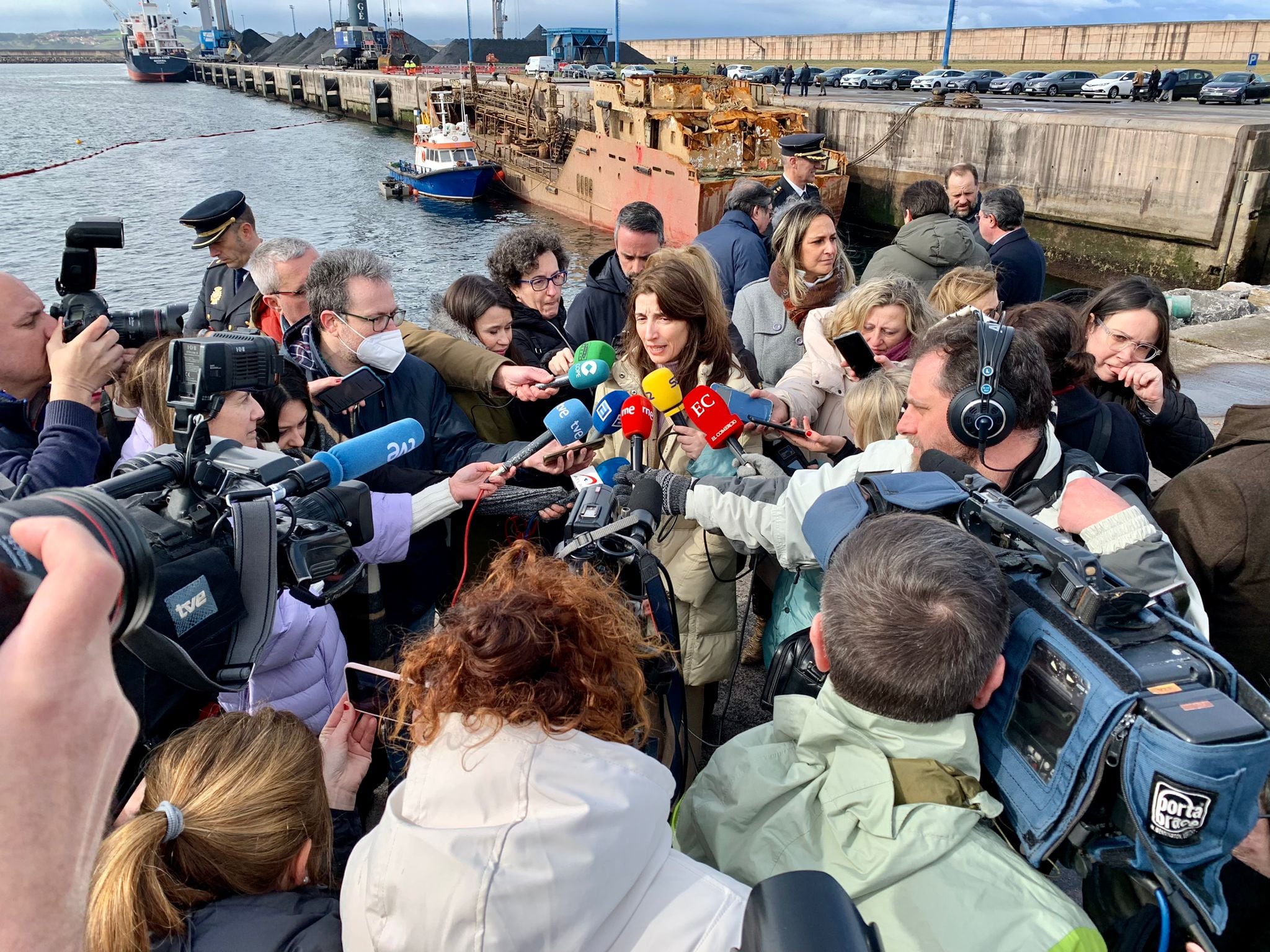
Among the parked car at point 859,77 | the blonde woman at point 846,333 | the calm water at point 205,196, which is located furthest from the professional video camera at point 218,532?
the parked car at point 859,77

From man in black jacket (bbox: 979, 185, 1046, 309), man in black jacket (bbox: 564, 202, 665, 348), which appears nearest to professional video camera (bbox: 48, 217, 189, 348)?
man in black jacket (bbox: 564, 202, 665, 348)

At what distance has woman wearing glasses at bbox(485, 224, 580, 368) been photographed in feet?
13.3

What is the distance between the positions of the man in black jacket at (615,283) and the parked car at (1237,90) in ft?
90.1

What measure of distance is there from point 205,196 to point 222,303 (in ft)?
95.5

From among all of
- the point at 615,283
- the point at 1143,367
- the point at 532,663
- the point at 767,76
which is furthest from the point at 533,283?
the point at 767,76

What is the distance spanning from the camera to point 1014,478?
2.10 meters

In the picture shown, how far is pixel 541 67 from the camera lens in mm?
49812

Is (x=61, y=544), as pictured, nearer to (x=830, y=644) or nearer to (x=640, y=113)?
(x=830, y=644)

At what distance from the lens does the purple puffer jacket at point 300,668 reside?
7.22 feet

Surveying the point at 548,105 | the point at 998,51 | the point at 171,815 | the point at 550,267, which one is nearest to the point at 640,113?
the point at 548,105

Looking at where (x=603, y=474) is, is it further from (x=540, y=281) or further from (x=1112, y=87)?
(x=1112, y=87)

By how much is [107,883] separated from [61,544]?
87cm

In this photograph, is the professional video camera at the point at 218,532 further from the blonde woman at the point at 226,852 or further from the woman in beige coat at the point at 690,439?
the woman in beige coat at the point at 690,439

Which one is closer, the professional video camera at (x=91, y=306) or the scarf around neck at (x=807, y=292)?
the professional video camera at (x=91, y=306)
